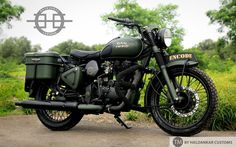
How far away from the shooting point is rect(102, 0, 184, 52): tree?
110 feet

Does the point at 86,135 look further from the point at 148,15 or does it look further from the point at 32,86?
the point at 148,15

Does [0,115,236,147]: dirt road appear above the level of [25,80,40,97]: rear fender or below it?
below

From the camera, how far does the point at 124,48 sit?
16.7ft

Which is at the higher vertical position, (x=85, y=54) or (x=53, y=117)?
(x=85, y=54)

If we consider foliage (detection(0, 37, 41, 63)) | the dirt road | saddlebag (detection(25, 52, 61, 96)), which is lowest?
the dirt road

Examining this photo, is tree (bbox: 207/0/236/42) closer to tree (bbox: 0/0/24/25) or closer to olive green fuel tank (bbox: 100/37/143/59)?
tree (bbox: 0/0/24/25)

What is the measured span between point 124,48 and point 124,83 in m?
0.43

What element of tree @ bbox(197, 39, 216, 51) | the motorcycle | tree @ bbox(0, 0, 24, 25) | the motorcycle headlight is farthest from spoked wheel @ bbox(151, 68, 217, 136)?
tree @ bbox(197, 39, 216, 51)

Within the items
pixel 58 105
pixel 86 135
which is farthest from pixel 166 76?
pixel 58 105

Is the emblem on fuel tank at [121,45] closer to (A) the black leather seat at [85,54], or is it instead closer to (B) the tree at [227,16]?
(A) the black leather seat at [85,54]

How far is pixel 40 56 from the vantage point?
5.63 m

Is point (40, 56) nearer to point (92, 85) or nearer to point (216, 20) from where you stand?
point (92, 85)

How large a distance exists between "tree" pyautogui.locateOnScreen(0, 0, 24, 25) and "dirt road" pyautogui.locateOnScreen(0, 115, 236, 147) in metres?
22.3

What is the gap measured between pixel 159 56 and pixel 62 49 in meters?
21.4
